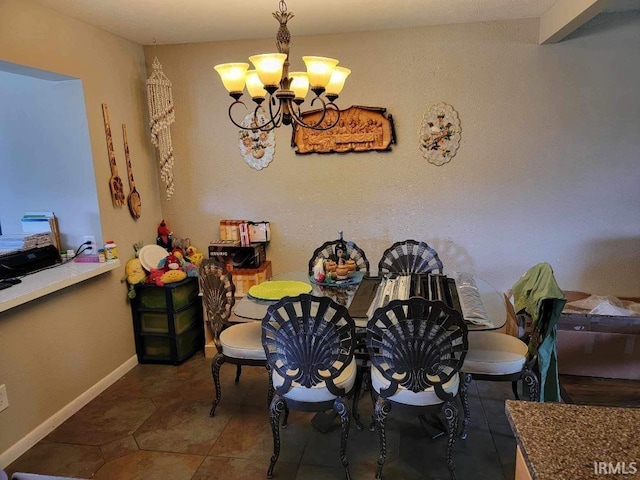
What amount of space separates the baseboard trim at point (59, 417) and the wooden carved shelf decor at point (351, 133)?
216cm

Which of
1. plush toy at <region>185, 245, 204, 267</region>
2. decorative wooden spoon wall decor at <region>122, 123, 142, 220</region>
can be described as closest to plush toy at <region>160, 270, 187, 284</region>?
plush toy at <region>185, 245, 204, 267</region>

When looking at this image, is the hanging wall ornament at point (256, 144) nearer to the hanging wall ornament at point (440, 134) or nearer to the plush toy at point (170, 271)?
the plush toy at point (170, 271)

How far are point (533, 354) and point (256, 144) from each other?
2425 mm

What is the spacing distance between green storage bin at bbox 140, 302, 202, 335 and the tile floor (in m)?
0.53

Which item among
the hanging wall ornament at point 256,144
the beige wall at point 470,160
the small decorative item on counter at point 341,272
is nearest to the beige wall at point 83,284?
the beige wall at point 470,160

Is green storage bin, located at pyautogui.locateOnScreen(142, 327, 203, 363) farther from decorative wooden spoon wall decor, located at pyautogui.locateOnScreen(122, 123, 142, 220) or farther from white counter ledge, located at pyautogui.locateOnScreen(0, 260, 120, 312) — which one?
decorative wooden spoon wall decor, located at pyautogui.locateOnScreen(122, 123, 142, 220)

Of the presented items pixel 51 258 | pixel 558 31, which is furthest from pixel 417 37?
pixel 51 258

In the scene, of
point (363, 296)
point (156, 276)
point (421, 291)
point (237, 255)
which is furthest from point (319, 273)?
point (156, 276)

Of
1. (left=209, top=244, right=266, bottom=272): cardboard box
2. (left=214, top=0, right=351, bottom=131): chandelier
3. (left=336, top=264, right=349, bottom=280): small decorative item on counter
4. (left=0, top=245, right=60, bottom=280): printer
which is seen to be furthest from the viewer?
(left=209, top=244, right=266, bottom=272): cardboard box

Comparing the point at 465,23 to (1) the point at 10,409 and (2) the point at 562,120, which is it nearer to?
(2) the point at 562,120

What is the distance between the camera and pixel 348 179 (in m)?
3.34

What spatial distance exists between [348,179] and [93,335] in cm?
213

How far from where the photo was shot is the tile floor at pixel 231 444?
2.12 metres

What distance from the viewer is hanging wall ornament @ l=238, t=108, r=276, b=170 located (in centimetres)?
338
